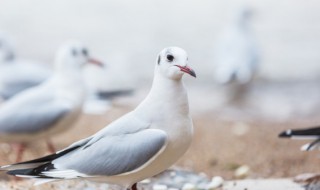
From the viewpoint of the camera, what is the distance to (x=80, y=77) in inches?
217

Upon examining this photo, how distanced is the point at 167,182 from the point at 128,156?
3.25 ft

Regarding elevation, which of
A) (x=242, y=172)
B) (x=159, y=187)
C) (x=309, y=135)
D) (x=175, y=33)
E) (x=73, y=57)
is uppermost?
(x=175, y=33)

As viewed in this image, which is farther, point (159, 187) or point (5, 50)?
point (5, 50)

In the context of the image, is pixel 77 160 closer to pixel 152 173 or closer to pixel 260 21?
pixel 152 173

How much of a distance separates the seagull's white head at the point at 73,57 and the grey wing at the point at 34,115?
1.02ft

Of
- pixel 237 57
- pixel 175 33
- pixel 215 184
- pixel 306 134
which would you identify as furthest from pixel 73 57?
pixel 175 33

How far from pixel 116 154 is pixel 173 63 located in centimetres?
46

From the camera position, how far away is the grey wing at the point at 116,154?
3455 mm

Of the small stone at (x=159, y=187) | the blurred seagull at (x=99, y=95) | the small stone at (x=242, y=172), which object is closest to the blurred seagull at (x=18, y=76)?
the blurred seagull at (x=99, y=95)

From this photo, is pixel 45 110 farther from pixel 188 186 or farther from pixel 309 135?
pixel 309 135

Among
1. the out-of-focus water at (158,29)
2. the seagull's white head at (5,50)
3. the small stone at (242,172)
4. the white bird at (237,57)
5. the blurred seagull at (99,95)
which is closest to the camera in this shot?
the small stone at (242,172)

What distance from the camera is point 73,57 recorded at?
5.65 m

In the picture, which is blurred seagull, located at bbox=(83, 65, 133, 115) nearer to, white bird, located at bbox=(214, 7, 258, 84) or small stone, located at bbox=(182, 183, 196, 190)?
white bird, located at bbox=(214, 7, 258, 84)

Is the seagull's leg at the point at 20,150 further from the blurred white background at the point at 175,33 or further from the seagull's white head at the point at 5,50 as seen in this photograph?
the blurred white background at the point at 175,33
